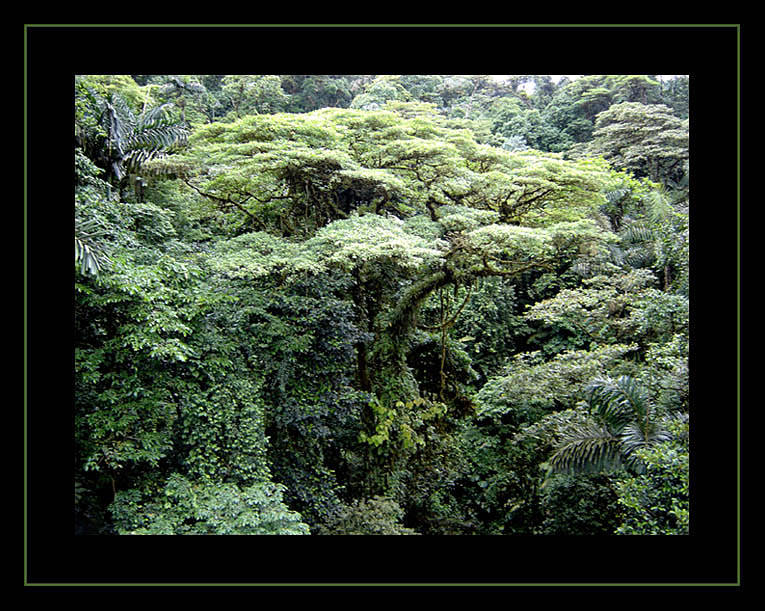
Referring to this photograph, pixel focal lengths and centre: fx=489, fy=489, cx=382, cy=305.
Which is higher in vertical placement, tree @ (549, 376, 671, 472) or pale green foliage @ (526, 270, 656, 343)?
pale green foliage @ (526, 270, 656, 343)

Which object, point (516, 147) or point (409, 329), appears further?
point (516, 147)

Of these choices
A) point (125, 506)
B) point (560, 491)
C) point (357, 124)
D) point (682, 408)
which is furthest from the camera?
point (357, 124)

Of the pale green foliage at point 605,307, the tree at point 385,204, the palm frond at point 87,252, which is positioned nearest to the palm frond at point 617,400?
the tree at point 385,204

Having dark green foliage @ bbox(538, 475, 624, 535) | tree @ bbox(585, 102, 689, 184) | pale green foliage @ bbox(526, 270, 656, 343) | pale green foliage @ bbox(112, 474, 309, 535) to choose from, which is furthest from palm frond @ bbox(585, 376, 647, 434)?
tree @ bbox(585, 102, 689, 184)

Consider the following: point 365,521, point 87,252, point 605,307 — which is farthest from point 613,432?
point 87,252

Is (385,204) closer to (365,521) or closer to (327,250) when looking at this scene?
(327,250)

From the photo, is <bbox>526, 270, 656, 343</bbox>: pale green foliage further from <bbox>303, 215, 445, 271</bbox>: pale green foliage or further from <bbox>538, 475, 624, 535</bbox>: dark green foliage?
<bbox>303, 215, 445, 271</bbox>: pale green foliage

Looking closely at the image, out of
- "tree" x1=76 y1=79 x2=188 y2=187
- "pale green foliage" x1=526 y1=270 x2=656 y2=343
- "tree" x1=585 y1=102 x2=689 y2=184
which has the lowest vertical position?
"pale green foliage" x1=526 y1=270 x2=656 y2=343

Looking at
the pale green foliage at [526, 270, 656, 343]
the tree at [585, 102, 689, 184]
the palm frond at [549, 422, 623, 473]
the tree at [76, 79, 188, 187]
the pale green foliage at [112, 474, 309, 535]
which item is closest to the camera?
the pale green foliage at [112, 474, 309, 535]

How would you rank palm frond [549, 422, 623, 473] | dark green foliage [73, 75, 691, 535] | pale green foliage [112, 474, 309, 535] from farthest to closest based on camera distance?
palm frond [549, 422, 623, 473] < dark green foliage [73, 75, 691, 535] < pale green foliage [112, 474, 309, 535]
